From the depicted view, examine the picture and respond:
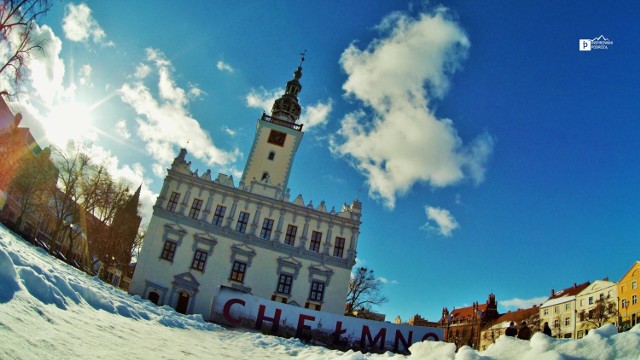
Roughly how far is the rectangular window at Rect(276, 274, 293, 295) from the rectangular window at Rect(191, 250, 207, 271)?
20.8 feet

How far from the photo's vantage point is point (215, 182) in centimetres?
3206

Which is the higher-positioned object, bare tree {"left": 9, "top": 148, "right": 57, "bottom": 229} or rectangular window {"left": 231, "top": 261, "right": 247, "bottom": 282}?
bare tree {"left": 9, "top": 148, "right": 57, "bottom": 229}

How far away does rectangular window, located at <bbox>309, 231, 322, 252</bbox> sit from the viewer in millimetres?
31400

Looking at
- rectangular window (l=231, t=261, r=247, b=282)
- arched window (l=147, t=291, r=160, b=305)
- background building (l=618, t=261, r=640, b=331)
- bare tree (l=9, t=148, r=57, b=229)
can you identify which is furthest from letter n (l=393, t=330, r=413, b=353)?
background building (l=618, t=261, r=640, b=331)

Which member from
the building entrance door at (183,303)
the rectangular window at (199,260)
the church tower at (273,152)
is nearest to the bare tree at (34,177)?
the rectangular window at (199,260)

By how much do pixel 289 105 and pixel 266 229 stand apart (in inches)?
664

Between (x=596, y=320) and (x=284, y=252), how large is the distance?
1627 inches

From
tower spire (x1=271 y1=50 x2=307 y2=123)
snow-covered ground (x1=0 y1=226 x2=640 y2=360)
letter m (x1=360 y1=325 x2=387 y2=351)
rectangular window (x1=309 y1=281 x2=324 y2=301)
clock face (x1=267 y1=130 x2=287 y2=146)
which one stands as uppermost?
tower spire (x1=271 y1=50 x2=307 y2=123)

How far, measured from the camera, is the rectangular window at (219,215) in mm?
31039

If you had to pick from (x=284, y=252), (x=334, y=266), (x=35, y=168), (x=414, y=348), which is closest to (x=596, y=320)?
(x=334, y=266)

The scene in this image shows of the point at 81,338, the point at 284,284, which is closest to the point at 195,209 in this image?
the point at 284,284

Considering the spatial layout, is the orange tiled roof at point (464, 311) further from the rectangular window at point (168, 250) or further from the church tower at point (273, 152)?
the rectangular window at point (168, 250)

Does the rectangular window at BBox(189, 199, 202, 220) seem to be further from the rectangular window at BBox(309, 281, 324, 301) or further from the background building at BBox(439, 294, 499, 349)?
the background building at BBox(439, 294, 499, 349)

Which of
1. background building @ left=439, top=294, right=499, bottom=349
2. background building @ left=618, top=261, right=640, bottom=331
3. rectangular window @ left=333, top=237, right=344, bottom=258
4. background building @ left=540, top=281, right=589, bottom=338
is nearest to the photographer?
rectangular window @ left=333, top=237, right=344, bottom=258
